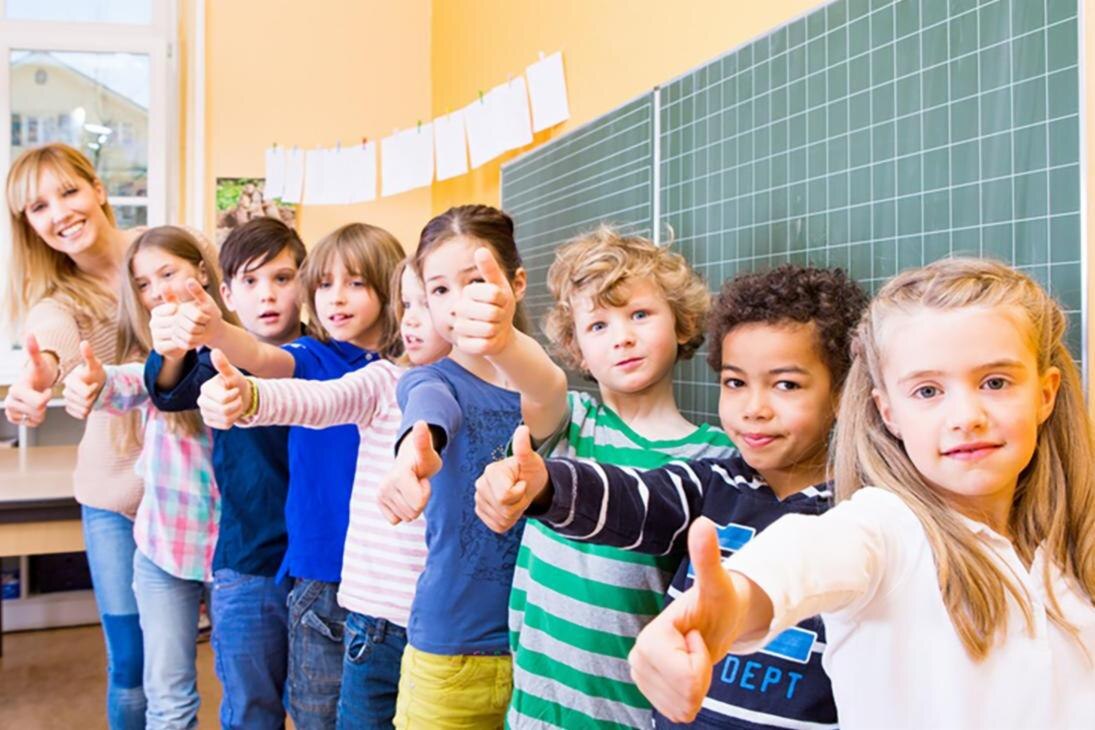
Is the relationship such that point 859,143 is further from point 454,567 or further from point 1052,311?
point 454,567

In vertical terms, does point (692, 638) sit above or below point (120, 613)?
above

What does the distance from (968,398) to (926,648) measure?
23cm

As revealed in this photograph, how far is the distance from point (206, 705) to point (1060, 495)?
8.84ft

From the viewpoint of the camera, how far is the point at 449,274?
140 centimetres

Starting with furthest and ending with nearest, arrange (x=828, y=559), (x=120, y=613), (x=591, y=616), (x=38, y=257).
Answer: (x=38, y=257)
(x=120, y=613)
(x=591, y=616)
(x=828, y=559)

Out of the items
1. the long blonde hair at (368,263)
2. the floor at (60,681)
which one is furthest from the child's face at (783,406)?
the floor at (60,681)

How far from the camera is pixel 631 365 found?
4.31 feet

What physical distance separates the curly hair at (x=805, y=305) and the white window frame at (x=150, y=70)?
3411 millimetres

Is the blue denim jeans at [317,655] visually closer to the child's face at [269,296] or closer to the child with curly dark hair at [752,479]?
the child's face at [269,296]

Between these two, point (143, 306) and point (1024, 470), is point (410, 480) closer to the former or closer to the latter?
point (1024, 470)

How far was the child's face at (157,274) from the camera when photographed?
1949mm

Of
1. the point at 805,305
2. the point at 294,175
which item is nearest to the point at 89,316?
the point at 805,305

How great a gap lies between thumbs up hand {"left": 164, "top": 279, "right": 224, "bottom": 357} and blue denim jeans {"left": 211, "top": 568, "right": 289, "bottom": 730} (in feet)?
1.59

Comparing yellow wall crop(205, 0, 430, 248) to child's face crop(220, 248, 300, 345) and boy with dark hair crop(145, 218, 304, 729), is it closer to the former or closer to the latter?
child's face crop(220, 248, 300, 345)
